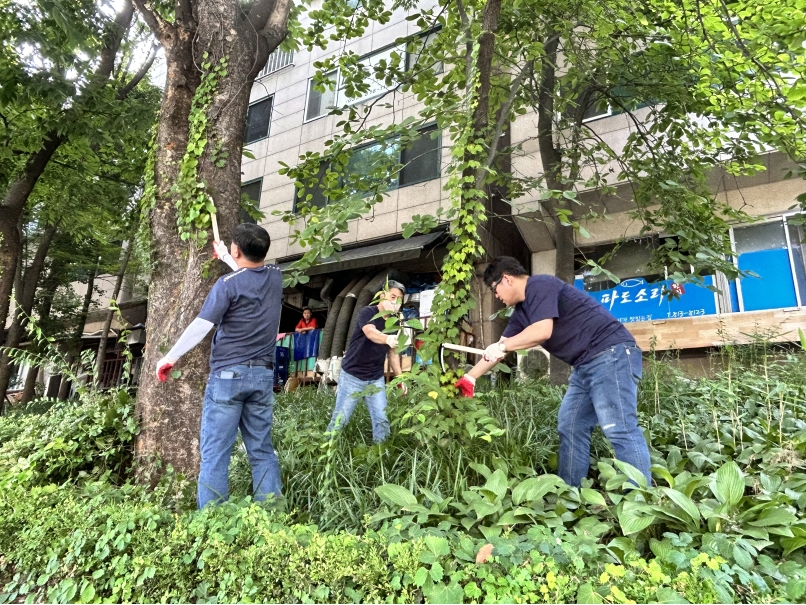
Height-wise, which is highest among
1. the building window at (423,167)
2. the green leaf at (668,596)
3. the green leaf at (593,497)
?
the building window at (423,167)

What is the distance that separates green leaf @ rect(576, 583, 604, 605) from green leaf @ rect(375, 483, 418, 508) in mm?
973

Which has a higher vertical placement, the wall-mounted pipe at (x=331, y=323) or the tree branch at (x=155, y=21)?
the tree branch at (x=155, y=21)

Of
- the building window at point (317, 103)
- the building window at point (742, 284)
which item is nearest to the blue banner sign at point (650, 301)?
the building window at point (742, 284)

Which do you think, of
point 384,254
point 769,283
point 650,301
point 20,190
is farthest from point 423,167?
point 20,190

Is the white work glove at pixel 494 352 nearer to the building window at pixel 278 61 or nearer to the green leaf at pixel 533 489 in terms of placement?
the green leaf at pixel 533 489

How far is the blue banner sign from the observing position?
8.38 m

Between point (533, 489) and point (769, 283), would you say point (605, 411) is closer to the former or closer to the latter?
point (533, 489)

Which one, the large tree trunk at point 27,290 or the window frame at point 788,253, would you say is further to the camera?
the large tree trunk at point 27,290

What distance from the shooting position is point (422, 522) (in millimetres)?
2590

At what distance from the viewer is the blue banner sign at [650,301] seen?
27.5ft

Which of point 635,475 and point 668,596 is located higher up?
point 635,475

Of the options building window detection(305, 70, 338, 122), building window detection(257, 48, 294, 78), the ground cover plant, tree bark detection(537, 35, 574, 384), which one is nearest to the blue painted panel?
tree bark detection(537, 35, 574, 384)

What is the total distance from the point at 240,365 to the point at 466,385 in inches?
62.5

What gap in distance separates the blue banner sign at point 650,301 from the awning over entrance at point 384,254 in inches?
124
